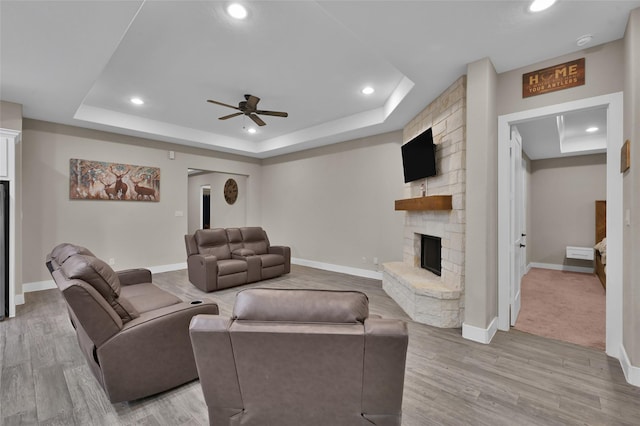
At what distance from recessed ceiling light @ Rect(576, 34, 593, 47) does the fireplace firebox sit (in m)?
2.37

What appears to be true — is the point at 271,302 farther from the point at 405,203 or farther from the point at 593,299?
the point at 593,299

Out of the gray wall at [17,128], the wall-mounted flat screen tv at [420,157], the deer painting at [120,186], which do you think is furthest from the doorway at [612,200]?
the deer painting at [120,186]

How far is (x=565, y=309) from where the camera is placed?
3.69 m

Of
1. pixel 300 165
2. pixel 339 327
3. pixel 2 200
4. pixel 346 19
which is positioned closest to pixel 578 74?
pixel 346 19

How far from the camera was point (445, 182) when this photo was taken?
3461 mm

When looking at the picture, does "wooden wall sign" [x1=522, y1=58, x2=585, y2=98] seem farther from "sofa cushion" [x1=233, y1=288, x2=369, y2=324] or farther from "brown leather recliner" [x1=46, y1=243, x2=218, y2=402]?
"brown leather recliner" [x1=46, y1=243, x2=218, y2=402]

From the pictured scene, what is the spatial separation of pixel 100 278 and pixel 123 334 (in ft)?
1.21

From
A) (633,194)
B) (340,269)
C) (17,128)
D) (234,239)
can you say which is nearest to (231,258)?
(234,239)

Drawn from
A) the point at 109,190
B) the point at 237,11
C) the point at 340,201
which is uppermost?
the point at 237,11

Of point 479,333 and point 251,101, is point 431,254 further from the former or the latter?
point 251,101

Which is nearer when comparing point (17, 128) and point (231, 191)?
point (17, 128)

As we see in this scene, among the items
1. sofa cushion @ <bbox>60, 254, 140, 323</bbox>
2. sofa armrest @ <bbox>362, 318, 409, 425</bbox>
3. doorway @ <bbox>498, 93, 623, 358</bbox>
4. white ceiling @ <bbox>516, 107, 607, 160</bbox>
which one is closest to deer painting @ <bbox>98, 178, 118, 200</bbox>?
sofa cushion @ <bbox>60, 254, 140, 323</bbox>

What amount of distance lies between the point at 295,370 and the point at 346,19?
241 centimetres

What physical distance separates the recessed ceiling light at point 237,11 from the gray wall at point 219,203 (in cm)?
532
